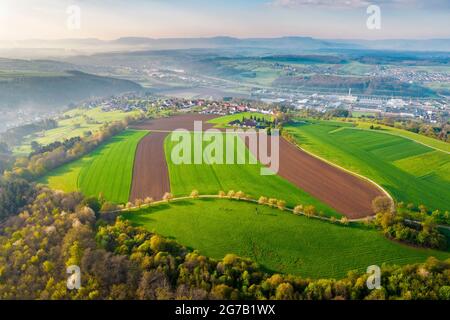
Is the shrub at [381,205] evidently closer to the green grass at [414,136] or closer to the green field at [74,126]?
the green grass at [414,136]

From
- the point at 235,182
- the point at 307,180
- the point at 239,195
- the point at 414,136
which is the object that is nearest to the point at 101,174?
the point at 235,182

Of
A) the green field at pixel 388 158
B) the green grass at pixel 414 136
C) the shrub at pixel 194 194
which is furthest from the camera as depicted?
the green grass at pixel 414 136

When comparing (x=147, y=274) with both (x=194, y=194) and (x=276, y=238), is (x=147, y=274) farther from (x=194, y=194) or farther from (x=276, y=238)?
(x=194, y=194)

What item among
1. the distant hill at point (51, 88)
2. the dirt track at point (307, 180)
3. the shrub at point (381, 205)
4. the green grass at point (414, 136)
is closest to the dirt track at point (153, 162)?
the dirt track at point (307, 180)

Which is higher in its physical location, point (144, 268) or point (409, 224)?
point (409, 224)

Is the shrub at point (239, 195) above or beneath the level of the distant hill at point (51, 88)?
beneath

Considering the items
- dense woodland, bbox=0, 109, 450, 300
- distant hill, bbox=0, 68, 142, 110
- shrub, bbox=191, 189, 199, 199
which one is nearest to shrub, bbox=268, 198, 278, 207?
shrub, bbox=191, 189, 199, 199

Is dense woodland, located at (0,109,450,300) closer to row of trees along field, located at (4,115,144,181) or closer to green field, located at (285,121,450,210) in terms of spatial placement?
green field, located at (285,121,450,210)
